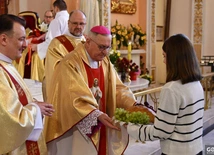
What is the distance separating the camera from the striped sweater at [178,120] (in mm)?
1857

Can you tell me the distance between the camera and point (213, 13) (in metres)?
9.53

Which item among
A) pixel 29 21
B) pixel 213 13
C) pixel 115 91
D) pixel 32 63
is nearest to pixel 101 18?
pixel 29 21

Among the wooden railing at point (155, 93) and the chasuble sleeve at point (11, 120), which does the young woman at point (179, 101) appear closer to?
the chasuble sleeve at point (11, 120)

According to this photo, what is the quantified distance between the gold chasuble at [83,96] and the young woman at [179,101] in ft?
2.00

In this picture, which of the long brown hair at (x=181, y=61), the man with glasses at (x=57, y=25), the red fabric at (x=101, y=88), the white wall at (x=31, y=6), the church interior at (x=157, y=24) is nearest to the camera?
the long brown hair at (x=181, y=61)

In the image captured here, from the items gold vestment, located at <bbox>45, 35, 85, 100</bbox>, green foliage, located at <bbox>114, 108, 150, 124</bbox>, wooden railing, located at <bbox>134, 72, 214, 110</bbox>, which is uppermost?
gold vestment, located at <bbox>45, 35, 85, 100</bbox>

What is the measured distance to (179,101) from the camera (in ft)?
6.08

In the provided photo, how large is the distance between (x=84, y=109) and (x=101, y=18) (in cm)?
553

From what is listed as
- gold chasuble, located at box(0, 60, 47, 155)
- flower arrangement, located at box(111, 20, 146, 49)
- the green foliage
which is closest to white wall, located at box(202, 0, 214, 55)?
flower arrangement, located at box(111, 20, 146, 49)

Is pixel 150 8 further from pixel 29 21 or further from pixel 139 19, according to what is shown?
pixel 29 21

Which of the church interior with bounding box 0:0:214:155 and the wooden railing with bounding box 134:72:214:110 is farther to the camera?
the church interior with bounding box 0:0:214:155

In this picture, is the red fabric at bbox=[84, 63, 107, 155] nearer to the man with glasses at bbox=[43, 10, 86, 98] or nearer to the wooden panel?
the man with glasses at bbox=[43, 10, 86, 98]

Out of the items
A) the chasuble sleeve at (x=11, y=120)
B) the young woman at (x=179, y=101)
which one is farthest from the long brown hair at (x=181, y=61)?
the chasuble sleeve at (x=11, y=120)

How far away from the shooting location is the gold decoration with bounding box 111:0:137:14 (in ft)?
28.6
